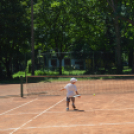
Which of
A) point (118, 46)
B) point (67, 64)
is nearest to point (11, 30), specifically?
Answer: point (67, 64)

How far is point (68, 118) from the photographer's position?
10.9 metres

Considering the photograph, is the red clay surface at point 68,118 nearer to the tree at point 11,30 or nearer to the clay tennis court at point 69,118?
the clay tennis court at point 69,118

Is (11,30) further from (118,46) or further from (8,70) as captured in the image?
(118,46)

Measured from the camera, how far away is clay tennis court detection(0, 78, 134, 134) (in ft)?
29.3

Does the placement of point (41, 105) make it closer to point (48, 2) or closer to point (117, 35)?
point (117, 35)

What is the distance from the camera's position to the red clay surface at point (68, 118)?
8.91 metres

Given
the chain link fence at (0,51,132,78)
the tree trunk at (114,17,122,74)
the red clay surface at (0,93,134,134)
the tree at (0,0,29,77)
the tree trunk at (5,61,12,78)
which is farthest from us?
the tree trunk at (114,17,122,74)

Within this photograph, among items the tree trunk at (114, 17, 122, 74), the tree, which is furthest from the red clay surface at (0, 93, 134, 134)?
the tree trunk at (114, 17, 122, 74)

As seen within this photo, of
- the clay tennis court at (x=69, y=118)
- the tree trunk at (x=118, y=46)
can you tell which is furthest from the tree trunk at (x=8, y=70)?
the clay tennis court at (x=69, y=118)

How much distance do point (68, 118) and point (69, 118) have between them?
3 cm

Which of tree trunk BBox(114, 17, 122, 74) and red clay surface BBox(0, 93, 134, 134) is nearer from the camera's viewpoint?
red clay surface BBox(0, 93, 134, 134)

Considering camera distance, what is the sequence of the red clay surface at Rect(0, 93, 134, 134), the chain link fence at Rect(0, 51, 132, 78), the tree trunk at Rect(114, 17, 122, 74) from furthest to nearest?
the tree trunk at Rect(114, 17, 122, 74) → the chain link fence at Rect(0, 51, 132, 78) → the red clay surface at Rect(0, 93, 134, 134)

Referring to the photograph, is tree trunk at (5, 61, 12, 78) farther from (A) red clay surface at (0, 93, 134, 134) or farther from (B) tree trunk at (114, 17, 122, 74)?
(A) red clay surface at (0, 93, 134, 134)

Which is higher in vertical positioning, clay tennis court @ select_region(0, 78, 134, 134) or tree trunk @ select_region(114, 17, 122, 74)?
tree trunk @ select_region(114, 17, 122, 74)
